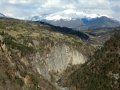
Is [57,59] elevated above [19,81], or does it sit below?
below

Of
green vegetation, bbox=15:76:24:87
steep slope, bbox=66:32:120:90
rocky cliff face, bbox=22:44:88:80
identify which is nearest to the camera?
green vegetation, bbox=15:76:24:87

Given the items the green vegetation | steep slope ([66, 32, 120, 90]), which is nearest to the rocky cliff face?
steep slope ([66, 32, 120, 90])

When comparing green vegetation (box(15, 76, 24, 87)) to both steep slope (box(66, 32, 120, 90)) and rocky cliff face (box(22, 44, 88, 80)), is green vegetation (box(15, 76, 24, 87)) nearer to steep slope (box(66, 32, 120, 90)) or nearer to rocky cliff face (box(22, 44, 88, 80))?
steep slope (box(66, 32, 120, 90))

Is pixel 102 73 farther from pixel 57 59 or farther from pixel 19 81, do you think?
pixel 19 81

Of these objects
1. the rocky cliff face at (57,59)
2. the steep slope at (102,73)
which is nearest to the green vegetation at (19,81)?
the steep slope at (102,73)

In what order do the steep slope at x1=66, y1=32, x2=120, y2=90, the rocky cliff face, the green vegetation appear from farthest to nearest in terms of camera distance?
1. the rocky cliff face
2. the steep slope at x1=66, y1=32, x2=120, y2=90
3. the green vegetation

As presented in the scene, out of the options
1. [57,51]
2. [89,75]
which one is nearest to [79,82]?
[89,75]

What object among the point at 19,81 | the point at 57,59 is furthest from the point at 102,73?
the point at 19,81

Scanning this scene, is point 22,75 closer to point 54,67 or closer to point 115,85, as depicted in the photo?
point 115,85
